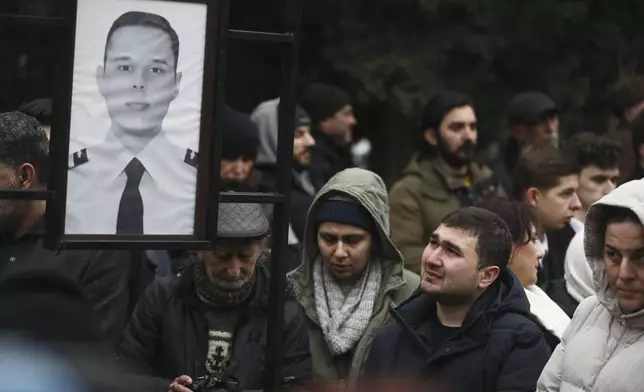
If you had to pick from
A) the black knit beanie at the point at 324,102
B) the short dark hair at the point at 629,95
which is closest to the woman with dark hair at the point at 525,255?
the short dark hair at the point at 629,95

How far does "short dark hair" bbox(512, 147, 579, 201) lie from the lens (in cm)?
768

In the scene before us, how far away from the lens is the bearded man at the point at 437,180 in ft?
27.7

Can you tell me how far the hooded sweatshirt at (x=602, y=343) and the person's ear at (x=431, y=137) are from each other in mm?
3452

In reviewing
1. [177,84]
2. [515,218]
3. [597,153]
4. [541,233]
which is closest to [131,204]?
[177,84]

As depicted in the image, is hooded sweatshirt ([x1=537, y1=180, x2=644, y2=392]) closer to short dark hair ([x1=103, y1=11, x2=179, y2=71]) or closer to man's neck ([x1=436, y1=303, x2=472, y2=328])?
man's neck ([x1=436, y1=303, x2=472, y2=328])

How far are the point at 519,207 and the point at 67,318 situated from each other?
3.15 m

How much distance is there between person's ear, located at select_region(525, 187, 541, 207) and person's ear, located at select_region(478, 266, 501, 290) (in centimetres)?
183

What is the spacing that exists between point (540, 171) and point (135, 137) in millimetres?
3006

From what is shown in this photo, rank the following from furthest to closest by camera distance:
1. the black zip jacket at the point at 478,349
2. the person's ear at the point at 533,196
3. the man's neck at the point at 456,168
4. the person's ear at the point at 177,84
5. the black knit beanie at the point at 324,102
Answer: the black knit beanie at the point at 324,102 → the man's neck at the point at 456,168 → the person's ear at the point at 533,196 → the black zip jacket at the point at 478,349 → the person's ear at the point at 177,84

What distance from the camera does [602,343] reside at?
5.20m

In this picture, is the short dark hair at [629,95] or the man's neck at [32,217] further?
the short dark hair at [629,95]

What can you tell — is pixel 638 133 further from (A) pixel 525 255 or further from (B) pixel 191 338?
(B) pixel 191 338

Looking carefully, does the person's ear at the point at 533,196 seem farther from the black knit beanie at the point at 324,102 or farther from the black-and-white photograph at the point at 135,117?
the black-and-white photograph at the point at 135,117

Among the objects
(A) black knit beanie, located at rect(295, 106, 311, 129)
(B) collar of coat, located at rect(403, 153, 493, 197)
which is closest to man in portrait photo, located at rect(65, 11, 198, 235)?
(B) collar of coat, located at rect(403, 153, 493, 197)
